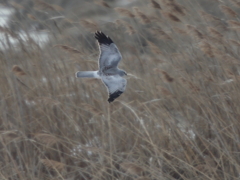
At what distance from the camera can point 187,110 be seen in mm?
2941

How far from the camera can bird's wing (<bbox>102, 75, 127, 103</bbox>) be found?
79.9 inches

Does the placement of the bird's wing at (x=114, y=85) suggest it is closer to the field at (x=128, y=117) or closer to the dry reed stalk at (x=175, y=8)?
the field at (x=128, y=117)

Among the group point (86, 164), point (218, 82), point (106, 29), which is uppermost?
point (218, 82)

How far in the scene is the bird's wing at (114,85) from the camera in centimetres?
203

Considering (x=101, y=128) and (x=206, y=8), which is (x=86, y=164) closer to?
(x=101, y=128)

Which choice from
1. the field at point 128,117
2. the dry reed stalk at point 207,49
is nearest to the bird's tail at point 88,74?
the field at point 128,117

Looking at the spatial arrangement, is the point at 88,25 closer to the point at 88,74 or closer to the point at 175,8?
the point at 175,8

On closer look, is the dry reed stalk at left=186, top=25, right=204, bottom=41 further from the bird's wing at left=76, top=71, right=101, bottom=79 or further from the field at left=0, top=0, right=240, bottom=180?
the bird's wing at left=76, top=71, right=101, bottom=79

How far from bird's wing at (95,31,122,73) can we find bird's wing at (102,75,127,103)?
5 cm

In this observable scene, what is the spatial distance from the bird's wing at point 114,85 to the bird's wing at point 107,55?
0.16 feet

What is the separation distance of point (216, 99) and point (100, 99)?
0.70 m

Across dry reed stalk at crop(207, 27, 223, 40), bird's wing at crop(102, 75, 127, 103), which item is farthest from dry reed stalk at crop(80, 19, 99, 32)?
bird's wing at crop(102, 75, 127, 103)

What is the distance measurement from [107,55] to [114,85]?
169 mm

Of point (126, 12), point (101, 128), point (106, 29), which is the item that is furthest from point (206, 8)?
point (101, 128)
